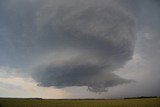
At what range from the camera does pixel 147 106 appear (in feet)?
267

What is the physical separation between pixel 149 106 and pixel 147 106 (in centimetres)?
120

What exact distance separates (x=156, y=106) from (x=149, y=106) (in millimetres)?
2337

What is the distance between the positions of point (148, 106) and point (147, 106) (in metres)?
0.96

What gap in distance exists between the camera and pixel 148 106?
80438 mm

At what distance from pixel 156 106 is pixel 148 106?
2.68 m

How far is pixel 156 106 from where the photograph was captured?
78.9 meters

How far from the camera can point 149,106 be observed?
8025cm

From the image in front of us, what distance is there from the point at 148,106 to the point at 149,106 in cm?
34

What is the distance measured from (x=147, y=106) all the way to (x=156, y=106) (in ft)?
11.1
